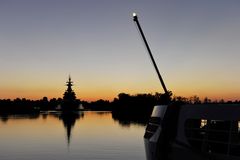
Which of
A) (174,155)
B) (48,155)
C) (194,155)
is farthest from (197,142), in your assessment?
(48,155)

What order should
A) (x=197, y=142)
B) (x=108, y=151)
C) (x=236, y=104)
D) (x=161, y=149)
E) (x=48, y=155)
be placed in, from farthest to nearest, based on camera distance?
(x=108, y=151) < (x=48, y=155) < (x=161, y=149) < (x=197, y=142) < (x=236, y=104)

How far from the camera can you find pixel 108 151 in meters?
54.0

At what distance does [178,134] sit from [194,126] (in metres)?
0.85

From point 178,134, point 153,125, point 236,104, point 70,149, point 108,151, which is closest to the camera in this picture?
point 236,104

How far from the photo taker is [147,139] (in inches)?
796

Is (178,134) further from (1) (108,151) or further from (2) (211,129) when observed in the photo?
(1) (108,151)

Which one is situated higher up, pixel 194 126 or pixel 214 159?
pixel 194 126

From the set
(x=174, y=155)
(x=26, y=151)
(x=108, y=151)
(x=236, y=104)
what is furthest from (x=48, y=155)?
(x=236, y=104)

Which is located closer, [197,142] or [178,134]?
[197,142]

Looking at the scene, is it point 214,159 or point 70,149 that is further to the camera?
point 70,149

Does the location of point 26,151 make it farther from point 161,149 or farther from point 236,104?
point 236,104

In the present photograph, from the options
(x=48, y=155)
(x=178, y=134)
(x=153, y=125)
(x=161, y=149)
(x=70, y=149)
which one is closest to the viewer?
(x=178, y=134)

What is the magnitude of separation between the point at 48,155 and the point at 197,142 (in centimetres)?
3709

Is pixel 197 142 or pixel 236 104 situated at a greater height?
pixel 236 104
